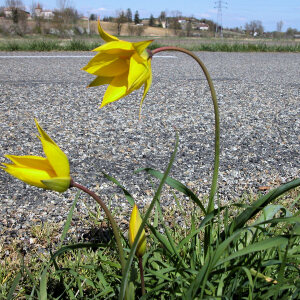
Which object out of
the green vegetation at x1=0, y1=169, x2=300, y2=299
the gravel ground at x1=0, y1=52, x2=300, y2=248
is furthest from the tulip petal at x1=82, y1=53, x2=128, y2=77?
the gravel ground at x1=0, y1=52, x2=300, y2=248

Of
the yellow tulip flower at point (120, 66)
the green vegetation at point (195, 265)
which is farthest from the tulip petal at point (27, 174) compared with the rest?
the green vegetation at point (195, 265)

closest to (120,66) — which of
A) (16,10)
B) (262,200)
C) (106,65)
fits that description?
(106,65)

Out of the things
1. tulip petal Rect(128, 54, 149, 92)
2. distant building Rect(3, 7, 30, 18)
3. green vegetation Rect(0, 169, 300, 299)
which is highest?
distant building Rect(3, 7, 30, 18)

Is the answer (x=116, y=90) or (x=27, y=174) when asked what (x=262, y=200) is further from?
(x=27, y=174)

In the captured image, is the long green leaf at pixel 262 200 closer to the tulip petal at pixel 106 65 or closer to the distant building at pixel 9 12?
the tulip petal at pixel 106 65

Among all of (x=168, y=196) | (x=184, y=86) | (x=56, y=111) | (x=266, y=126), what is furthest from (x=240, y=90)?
(x=168, y=196)

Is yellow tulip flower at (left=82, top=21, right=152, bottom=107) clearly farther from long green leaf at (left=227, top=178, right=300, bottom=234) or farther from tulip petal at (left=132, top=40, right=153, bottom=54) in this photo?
long green leaf at (left=227, top=178, right=300, bottom=234)

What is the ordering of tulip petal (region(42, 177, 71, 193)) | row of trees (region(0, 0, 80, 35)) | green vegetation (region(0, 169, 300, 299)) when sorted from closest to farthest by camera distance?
tulip petal (region(42, 177, 71, 193)) → green vegetation (region(0, 169, 300, 299)) → row of trees (region(0, 0, 80, 35))
